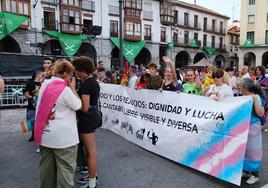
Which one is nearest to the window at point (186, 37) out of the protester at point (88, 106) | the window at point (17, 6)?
the window at point (17, 6)

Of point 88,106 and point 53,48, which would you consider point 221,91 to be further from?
point 53,48

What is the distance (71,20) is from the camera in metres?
Answer: 30.2

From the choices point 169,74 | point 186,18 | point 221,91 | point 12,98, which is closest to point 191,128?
point 221,91

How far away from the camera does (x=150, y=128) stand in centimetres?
538

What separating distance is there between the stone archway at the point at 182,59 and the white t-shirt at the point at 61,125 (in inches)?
1660

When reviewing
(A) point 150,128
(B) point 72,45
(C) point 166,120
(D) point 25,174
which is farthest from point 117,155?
(B) point 72,45

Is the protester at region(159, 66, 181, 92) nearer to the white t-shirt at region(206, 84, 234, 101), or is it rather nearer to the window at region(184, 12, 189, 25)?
the white t-shirt at region(206, 84, 234, 101)

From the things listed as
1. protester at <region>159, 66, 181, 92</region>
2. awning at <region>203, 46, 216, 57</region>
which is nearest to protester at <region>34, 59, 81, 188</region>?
protester at <region>159, 66, 181, 92</region>

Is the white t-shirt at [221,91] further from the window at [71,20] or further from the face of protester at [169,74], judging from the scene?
the window at [71,20]

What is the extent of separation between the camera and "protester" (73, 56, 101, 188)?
3404mm

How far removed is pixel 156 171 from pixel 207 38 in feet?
157

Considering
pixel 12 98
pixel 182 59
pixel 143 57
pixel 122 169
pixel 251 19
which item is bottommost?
pixel 122 169

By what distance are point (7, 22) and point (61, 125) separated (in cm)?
2059

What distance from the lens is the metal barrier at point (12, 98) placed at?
12.5 meters
